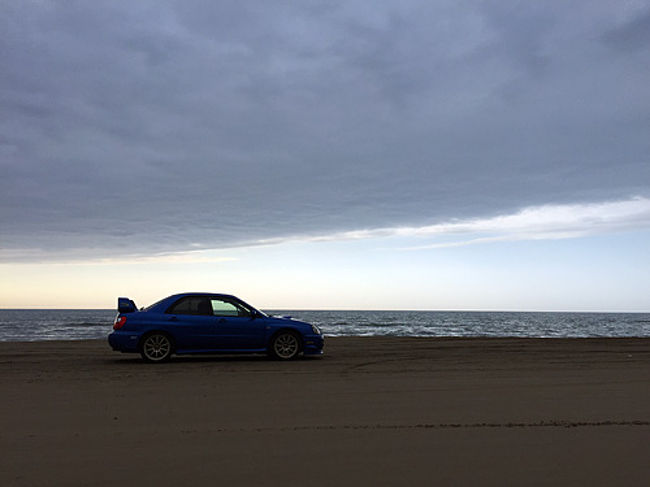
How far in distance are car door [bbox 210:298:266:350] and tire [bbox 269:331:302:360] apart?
301mm

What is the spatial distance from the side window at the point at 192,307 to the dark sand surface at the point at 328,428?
3.02 meters

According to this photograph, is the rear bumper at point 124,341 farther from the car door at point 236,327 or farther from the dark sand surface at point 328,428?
the dark sand surface at point 328,428

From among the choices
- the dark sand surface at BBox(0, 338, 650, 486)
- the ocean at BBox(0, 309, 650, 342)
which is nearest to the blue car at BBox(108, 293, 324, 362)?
the dark sand surface at BBox(0, 338, 650, 486)

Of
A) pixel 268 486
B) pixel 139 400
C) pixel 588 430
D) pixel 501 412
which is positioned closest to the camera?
pixel 268 486

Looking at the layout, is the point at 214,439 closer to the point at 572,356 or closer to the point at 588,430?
the point at 588,430

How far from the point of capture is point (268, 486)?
3701 mm

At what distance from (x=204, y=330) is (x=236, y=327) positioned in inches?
27.9

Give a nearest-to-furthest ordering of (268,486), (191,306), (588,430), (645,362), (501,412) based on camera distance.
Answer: (268,486), (588,430), (501,412), (645,362), (191,306)

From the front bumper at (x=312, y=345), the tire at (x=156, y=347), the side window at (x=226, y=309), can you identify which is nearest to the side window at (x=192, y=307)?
the side window at (x=226, y=309)

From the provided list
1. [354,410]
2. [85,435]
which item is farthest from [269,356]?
[85,435]

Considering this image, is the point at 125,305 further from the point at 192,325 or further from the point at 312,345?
the point at 312,345

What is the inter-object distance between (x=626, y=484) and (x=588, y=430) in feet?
5.02

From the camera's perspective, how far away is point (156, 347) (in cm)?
1251

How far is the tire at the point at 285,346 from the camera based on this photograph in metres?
13.1
